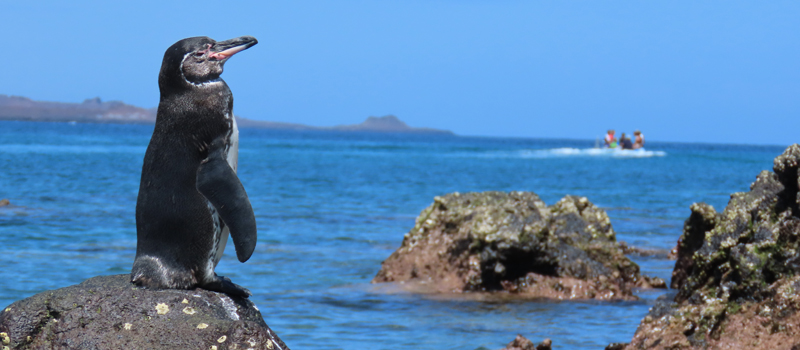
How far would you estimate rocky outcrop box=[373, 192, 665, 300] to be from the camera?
9.80 m

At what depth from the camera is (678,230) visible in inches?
715

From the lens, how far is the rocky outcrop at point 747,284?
497 cm

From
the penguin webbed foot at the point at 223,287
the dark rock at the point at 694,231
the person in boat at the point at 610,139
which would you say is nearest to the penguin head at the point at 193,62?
the penguin webbed foot at the point at 223,287

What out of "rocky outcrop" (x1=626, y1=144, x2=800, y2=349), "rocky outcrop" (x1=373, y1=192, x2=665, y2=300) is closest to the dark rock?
"rocky outcrop" (x1=373, y1=192, x2=665, y2=300)

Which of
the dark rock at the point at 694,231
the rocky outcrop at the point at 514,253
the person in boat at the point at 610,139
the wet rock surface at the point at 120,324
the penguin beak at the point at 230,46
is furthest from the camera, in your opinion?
the person in boat at the point at 610,139

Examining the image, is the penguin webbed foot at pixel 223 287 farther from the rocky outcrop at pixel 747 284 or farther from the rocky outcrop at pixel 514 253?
the rocky outcrop at pixel 514 253

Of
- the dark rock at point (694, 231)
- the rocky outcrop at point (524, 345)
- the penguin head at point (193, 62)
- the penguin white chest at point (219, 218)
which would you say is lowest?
the rocky outcrop at point (524, 345)

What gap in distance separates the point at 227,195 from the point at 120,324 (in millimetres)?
747

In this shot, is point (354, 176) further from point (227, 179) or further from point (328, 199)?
point (227, 179)

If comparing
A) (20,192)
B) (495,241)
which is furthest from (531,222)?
(20,192)

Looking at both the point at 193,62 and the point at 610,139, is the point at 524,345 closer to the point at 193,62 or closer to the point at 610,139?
the point at 193,62

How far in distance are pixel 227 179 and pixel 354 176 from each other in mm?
31780

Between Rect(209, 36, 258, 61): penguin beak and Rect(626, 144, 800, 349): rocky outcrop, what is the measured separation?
328 centimetres

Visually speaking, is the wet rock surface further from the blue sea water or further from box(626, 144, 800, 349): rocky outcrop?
the blue sea water
